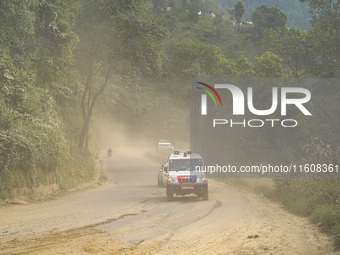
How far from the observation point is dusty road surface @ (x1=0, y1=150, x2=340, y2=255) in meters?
11.4

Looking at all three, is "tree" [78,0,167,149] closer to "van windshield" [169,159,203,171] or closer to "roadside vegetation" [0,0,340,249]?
"roadside vegetation" [0,0,340,249]

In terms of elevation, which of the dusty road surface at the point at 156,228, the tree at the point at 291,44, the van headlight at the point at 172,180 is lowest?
the dusty road surface at the point at 156,228

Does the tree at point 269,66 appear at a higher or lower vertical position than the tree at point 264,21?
lower

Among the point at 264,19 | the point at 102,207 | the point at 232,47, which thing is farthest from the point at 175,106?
the point at 102,207

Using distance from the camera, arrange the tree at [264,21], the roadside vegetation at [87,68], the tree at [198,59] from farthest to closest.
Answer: the tree at [264,21]
the tree at [198,59]
the roadside vegetation at [87,68]

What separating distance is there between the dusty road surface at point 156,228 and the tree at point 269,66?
13115 millimetres

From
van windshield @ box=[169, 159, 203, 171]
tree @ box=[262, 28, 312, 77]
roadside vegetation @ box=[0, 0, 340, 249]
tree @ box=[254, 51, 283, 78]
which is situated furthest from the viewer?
tree @ box=[254, 51, 283, 78]

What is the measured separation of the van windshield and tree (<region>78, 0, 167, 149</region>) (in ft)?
48.7

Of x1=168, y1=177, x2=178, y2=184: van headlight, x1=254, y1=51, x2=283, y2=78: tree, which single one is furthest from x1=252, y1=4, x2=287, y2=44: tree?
x1=168, y1=177, x2=178, y2=184: van headlight

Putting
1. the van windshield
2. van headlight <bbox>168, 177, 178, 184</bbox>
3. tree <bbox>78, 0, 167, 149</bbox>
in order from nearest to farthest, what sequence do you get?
van headlight <bbox>168, 177, 178, 184</bbox>, the van windshield, tree <bbox>78, 0, 167, 149</bbox>

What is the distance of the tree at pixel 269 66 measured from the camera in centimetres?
3317
